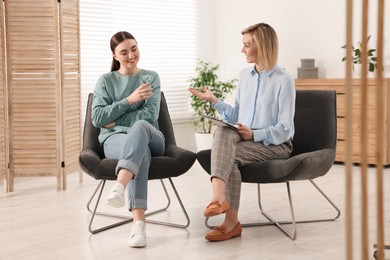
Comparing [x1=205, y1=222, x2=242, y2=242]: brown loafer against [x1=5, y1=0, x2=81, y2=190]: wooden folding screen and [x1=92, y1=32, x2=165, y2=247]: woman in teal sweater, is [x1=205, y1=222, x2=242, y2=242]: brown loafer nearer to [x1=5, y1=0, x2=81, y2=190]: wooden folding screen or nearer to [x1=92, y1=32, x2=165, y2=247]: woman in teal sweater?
[x1=92, y1=32, x2=165, y2=247]: woman in teal sweater

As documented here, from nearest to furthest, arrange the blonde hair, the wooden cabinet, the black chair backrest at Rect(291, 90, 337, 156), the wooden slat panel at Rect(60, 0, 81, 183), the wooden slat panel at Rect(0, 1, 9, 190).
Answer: the blonde hair → the black chair backrest at Rect(291, 90, 337, 156) → the wooden slat panel at Rect(0, 1, 9, 190) → the wooden slat panel at Rect(60, 0, 81, 183) → the wooden cabinet

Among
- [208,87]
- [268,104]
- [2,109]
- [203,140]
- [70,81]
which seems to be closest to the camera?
[268,104]

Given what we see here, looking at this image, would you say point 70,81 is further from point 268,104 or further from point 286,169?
point 286,169

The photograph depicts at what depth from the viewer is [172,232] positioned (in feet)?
11.4

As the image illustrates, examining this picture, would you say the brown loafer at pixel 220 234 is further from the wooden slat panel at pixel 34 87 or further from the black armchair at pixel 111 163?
the wooden slat panel at pixel 34 87

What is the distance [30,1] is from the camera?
4.73 m

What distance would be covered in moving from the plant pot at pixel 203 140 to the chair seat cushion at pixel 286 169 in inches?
127

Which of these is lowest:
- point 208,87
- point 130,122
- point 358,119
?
point 358,119

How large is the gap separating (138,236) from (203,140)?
3.45 metres

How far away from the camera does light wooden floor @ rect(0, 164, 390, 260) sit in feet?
Result: 10.1

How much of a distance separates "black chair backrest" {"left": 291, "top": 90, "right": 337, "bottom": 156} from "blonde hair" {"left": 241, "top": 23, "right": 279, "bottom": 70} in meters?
0.35

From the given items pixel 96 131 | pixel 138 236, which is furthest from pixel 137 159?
pixel 96 131

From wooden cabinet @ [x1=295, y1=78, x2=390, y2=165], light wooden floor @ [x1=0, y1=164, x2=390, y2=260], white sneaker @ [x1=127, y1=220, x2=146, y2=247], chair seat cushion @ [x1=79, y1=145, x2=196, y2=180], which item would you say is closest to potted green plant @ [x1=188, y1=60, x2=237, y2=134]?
wooden cabinet @ [x1=295, y1=78, x2=390, y2=165]

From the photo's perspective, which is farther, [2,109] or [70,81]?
[70,81]
